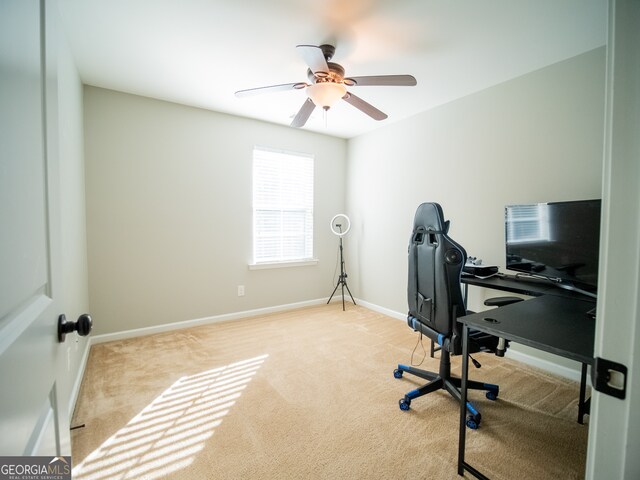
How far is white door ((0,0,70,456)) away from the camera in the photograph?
471mm

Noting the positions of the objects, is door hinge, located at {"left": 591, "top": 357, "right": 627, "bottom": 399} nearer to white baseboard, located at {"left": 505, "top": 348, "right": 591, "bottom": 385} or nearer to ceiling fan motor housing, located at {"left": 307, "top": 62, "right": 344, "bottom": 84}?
ceiling fan motor housing, located at {"left": 307, "top": 62, "right": 344, "bottom": 84}

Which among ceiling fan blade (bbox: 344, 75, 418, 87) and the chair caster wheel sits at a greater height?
ceiling fan blade (bbox: 344, 75, 418, 87)

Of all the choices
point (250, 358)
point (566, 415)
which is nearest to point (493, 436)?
point (566, 415)

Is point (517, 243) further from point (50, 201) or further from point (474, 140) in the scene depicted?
point (50, 201)

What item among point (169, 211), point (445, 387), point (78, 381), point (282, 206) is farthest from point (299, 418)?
point (282, 206)

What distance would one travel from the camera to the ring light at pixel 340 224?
4.63 meters

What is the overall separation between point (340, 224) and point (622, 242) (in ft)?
13.8

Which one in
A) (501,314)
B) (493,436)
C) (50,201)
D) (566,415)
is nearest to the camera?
(50,201)

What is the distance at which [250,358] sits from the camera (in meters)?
2.72

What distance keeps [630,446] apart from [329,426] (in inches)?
62.6

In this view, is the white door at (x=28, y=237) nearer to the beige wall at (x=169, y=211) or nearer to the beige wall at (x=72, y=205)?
the beige wall at (x=72, y=205)

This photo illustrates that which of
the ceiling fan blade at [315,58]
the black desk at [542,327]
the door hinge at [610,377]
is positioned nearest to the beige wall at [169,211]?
the ceiling fan blade at [315,58]

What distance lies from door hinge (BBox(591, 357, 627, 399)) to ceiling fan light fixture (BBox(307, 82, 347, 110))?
6.92 feet

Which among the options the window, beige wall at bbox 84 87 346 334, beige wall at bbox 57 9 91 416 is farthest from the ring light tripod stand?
beige wall at bbox 57 9 91 416
